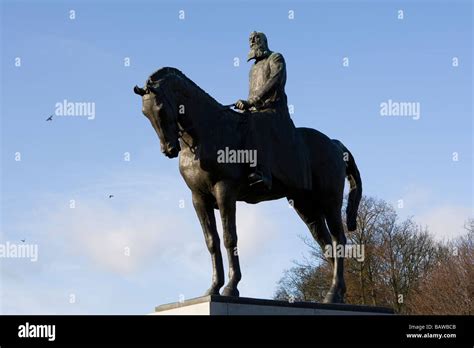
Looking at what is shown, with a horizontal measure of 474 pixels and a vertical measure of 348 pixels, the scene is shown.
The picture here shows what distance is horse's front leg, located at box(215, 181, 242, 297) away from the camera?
45.7 ft

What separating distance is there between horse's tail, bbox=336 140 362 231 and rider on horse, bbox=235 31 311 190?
1779mm

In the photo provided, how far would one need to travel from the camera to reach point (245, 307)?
13383mm

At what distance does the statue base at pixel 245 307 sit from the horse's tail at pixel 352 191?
8.42 feet

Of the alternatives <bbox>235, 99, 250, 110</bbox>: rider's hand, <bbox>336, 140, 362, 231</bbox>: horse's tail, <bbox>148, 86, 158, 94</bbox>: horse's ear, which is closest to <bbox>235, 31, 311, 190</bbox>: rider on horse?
<bbox>235, 99, 250, 110</bbox>: rider's hand

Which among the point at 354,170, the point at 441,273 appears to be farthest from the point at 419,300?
the point at 354,170

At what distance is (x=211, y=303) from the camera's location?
1303 cm

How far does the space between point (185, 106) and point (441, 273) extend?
29003 mm

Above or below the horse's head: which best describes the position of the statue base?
below

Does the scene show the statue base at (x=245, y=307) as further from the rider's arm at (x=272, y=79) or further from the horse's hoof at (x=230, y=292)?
the rider's arm at (x=272, y=79)

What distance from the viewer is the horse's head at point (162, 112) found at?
13.3 m

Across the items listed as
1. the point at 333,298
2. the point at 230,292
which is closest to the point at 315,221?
the point at 333,298

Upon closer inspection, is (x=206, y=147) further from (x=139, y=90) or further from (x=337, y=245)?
(x=337, y=245)

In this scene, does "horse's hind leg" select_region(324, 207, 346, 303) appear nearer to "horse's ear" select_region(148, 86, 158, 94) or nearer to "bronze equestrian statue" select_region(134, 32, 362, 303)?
"bronze equestrian statue" select_region(134, 32, 362, 303)
